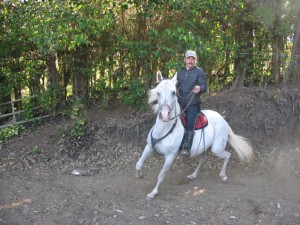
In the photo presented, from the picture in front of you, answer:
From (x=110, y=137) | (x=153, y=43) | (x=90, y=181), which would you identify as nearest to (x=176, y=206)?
(x=90, y=181)

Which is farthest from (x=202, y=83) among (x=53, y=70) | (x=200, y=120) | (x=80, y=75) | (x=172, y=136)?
(x=53, y=70)

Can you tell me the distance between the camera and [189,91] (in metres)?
6.46

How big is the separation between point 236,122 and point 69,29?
4.49 metres

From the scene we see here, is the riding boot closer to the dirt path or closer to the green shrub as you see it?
the dirt path

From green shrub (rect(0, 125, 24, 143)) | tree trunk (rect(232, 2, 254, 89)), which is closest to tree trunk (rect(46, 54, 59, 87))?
green shrub (rect(0, 125, 24, 143))

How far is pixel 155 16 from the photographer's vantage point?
8.41 metres

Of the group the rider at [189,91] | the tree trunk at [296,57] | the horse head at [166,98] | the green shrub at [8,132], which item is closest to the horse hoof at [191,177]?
the rider at [189,91]

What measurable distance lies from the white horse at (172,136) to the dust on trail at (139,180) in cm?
48

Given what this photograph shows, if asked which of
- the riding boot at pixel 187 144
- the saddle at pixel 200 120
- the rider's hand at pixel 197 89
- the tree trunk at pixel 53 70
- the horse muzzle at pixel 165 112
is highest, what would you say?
the tree trunk at pixel 53 70

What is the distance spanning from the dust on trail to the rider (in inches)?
42.6

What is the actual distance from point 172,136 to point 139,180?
4.94 ft

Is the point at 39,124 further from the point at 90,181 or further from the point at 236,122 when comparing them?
the point at 236,122

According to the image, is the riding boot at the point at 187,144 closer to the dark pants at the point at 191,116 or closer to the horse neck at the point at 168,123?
the dark pants at the point at 191,116

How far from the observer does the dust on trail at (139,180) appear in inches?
227
